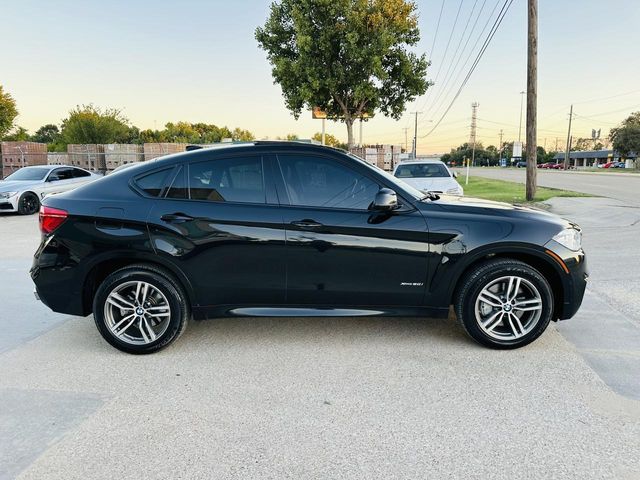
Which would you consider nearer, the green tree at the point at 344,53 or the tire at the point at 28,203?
the tire at the point at 28,203

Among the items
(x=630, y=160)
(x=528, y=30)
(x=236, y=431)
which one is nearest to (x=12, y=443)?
(x=236, y=431)

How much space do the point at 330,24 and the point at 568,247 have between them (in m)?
17.8

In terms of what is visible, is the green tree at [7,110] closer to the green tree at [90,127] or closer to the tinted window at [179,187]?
the green tree at [90,127]

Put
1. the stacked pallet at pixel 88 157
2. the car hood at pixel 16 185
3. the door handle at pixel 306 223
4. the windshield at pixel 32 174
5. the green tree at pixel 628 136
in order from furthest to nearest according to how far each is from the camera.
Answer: the green tree at pixel 628 136
the stacked pallet at pixel 88 157
the windshield at pixel 32 174
the car hood at pixel 16 185
the door handle at pixel 306 223

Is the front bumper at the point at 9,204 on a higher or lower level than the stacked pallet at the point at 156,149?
lower

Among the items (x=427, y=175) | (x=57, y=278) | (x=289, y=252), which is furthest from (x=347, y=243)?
(x=427, y=175)

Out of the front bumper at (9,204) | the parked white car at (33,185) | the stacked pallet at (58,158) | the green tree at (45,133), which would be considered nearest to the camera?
the front bumper at (9,204)

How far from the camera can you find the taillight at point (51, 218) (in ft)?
12.3

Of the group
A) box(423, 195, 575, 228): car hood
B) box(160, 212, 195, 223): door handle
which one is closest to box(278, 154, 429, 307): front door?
box(423, 195, 575, 228): car hood

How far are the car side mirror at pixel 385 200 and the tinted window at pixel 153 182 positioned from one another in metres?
1.79

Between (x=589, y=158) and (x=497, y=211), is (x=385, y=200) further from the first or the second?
(x=589, y=158)

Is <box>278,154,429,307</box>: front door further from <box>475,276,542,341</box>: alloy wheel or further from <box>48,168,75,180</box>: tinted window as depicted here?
<box>48,168,75,180</box>: tinted window

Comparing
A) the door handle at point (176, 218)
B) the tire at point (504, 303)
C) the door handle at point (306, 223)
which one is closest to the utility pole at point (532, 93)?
the tire at point (504, 303)

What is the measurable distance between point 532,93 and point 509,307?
13.0 metres
